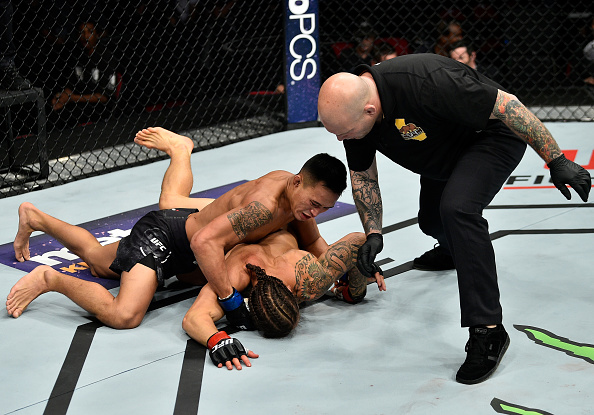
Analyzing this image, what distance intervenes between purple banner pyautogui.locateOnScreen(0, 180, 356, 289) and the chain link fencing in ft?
2.92

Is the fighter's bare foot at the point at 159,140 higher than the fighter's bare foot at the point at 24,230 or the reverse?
higher

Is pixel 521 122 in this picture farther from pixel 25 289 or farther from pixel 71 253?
pixel 71 253

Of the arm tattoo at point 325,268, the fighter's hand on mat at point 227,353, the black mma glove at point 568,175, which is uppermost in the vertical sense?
the black mma glove at point 568,175

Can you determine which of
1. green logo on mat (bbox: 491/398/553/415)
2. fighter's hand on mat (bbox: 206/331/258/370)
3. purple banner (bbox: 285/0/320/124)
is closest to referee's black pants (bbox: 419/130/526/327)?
green logo on mat (bbox: 491/398/553/415)

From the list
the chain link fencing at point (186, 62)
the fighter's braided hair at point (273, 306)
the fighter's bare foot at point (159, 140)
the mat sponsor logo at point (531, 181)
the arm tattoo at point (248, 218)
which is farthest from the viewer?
the chain link fencing at point (186, 62)

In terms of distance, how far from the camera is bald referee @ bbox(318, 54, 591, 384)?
243cm

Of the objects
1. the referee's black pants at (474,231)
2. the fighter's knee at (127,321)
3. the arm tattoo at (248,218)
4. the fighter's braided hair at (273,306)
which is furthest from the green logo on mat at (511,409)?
the fighter's knee at (127,321)

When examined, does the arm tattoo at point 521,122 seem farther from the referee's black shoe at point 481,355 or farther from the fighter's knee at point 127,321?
the fighter's knee at point 127,321

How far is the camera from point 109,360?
8.80 ft

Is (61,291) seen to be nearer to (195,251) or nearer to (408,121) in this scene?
(195,251)

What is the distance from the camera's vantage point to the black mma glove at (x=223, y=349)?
2.60 m

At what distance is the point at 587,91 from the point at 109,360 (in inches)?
206

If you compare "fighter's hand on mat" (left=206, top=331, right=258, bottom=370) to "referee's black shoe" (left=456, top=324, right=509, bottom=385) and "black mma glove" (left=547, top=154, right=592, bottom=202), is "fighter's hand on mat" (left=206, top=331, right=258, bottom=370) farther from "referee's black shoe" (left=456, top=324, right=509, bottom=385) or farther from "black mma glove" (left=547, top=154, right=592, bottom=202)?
"black mma glove" (left=547, top=154, right=592, bottom=202)

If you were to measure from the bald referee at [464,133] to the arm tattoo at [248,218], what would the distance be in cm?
49
